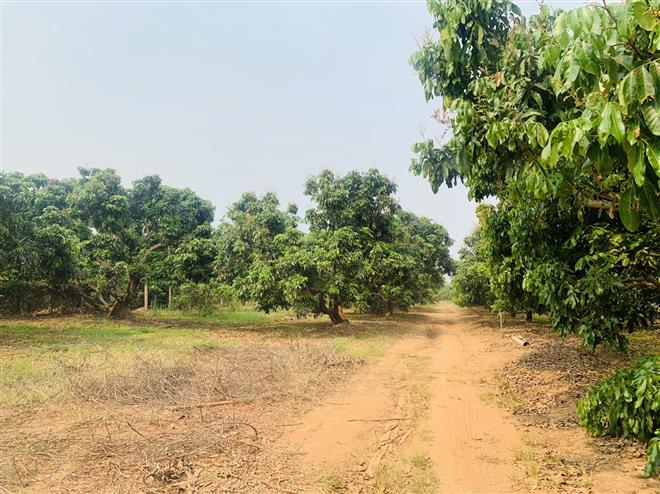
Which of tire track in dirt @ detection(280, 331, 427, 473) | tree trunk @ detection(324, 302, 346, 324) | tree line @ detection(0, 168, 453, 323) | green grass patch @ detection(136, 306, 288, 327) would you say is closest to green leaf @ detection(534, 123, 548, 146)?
tire track in dirt @ detection(280, 331, 427, 473)

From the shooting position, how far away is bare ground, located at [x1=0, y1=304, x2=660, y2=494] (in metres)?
4.04

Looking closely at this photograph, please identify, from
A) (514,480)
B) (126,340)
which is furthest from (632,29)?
(126,340)

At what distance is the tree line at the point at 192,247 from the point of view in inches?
622

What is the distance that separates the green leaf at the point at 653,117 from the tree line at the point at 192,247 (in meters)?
13.3

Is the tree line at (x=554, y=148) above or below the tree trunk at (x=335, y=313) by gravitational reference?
above

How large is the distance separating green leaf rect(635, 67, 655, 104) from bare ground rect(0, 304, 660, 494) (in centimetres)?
360

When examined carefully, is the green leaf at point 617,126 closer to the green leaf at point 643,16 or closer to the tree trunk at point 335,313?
the green leaf at point 643,16

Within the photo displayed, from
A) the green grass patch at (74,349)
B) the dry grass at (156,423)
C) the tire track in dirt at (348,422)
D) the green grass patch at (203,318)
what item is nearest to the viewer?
the dry grass at (156,423)

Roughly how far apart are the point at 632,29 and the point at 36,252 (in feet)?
61.2

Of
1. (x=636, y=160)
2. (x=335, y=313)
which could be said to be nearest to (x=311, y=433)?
(x=636, y=160)

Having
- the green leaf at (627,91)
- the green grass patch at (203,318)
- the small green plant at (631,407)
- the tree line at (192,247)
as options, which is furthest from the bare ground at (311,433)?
the green grass patch at (203,318)

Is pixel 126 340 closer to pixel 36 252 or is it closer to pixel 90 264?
pixel 36 252

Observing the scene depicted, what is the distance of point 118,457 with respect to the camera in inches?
172

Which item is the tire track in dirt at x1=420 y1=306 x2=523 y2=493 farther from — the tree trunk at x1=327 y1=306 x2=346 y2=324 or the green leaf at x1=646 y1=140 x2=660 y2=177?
the tree trunk at x1=327 y1=306 x2=346 y2=324
